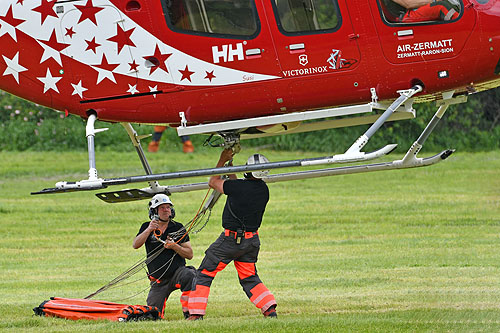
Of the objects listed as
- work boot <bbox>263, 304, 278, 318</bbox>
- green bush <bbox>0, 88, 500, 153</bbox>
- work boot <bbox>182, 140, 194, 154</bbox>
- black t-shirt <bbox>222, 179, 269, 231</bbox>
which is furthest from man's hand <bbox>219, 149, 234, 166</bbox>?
green bush <bbox>0, 88, 500, 153</bbox>

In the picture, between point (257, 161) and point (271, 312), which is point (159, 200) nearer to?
point (257, 161)

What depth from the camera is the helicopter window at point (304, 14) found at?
1062 cm

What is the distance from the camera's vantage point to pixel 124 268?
1708 cm

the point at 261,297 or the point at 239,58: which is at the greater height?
the point at 239,58

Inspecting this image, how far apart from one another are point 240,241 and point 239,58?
188 centimetres

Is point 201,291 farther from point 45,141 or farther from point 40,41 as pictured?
point 45,141

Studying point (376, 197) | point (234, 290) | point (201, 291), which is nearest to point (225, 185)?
point (201, 291)

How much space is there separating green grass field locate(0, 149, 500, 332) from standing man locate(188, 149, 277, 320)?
28 centimetres

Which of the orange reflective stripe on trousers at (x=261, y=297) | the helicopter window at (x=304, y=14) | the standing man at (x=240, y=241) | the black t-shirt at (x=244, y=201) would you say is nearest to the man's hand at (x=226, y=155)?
the standing man at (x=240, y=241)

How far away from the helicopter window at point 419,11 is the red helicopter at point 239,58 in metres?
0.02

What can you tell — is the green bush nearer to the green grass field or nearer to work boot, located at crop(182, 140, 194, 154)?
work boot, located at crop(182, 140, 194, 154)

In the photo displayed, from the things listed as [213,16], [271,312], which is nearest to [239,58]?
[213,16]

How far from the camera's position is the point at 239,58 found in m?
10.7

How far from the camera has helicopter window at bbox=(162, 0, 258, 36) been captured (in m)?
10.7
